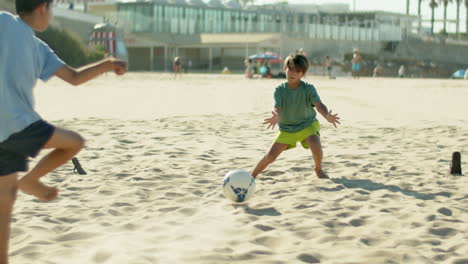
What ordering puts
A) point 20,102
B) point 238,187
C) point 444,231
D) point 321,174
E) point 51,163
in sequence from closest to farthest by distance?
point 20,102, point 51,163, point 444,231, point 238,187, point 321,174

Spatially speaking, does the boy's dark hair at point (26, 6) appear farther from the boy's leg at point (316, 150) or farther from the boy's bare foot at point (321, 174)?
the boy's bare foot at point (321, 174)

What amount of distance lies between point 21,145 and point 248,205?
94.1 inches

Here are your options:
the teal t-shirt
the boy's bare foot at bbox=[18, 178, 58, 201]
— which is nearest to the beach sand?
the boy's bare foot at bbox=[18, 178, 58, 201]

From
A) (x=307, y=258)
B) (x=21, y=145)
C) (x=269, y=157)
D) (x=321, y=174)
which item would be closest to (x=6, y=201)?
(x=21, y=145)

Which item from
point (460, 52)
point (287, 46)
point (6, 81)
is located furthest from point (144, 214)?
point (460, 52)

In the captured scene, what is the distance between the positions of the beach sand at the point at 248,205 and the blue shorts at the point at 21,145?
721 millimetres

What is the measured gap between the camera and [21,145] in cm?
322

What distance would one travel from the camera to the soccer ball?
516 cm

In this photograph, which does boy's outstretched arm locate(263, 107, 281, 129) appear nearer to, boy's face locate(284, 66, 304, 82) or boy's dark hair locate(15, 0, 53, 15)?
boy's face locate(284, 66, 304, 82)

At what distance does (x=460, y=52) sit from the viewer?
78688 millimetres

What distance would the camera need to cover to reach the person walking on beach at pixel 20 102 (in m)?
3.17

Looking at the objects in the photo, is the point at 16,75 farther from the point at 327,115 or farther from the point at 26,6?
the point at 327,115

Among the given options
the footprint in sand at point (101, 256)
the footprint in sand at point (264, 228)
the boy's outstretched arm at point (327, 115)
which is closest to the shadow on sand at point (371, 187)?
the boy's outstretched arm at point (327, 115)

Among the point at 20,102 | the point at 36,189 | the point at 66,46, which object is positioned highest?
the point at 66,46
